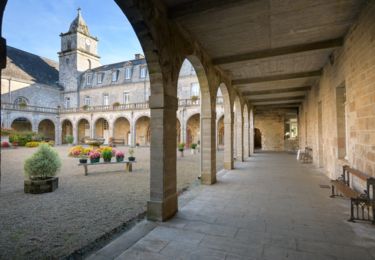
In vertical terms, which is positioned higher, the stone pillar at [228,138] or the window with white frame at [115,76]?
the window with white frame at [115,76]

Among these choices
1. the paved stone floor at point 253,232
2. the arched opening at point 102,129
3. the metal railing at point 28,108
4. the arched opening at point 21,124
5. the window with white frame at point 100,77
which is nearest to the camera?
the paved stone floor at point 253,232

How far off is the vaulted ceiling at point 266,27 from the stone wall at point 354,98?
338mm

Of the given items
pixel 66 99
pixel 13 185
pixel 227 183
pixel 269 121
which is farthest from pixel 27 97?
pixel 227 183

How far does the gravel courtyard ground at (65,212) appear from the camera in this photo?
2.95 m

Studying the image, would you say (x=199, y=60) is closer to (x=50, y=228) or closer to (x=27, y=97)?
(x=50, y=228)

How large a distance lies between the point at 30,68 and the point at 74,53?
570 centimetres

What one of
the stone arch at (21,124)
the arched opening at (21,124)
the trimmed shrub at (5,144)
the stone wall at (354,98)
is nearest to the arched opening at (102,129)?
the stone arch at (21,124)

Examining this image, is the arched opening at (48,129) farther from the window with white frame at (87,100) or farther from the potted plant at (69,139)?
the window with white frame at (87,100)

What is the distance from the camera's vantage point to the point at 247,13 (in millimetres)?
3916

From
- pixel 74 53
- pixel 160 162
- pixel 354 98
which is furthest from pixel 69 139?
pixel 354 98

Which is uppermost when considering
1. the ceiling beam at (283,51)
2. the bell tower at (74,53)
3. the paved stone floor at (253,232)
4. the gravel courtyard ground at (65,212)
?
the bell tower at (74,53)

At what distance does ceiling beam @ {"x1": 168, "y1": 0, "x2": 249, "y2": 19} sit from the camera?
11.4ft

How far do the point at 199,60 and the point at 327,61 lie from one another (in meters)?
4.23

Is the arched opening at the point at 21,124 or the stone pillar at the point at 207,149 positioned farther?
the arched opening at the point at 21,124
